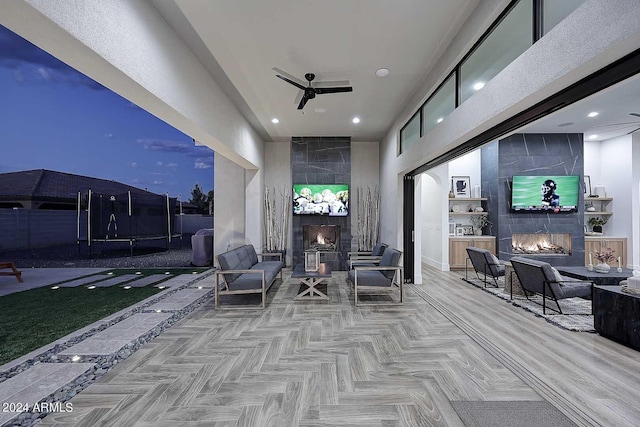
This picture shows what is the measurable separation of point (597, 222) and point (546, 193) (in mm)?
1784

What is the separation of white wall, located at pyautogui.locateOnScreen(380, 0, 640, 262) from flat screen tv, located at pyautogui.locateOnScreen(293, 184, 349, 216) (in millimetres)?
3470

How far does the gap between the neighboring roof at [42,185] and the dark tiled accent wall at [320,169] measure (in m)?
13.2

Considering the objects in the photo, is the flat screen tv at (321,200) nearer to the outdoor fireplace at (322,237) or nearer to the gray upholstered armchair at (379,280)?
the outdoor fireplace at (322,237)

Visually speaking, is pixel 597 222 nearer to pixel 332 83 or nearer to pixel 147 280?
pixel 332 83

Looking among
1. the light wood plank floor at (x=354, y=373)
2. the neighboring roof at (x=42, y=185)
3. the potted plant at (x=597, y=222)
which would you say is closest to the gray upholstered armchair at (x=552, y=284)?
the light wood plank floor at (x=354, y=373)

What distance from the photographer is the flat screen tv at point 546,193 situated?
7039mm

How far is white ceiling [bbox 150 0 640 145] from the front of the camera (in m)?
2.83

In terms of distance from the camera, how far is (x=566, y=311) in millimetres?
4145

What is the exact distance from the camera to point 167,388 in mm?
2291

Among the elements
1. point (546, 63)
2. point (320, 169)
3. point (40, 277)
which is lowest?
point (40, 277)

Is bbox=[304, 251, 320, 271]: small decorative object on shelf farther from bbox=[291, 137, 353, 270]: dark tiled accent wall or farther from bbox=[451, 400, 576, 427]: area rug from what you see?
bbox=[451, 400, 576, 427]: area rug

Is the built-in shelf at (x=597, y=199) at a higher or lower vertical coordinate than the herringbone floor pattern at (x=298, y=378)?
higher

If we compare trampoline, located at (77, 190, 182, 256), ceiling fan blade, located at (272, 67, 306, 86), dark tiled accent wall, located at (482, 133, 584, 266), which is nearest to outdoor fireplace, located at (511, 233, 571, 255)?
dark tiled accent wall, located at (482, 133, 584, 266)

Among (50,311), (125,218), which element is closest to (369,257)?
(50,311)
